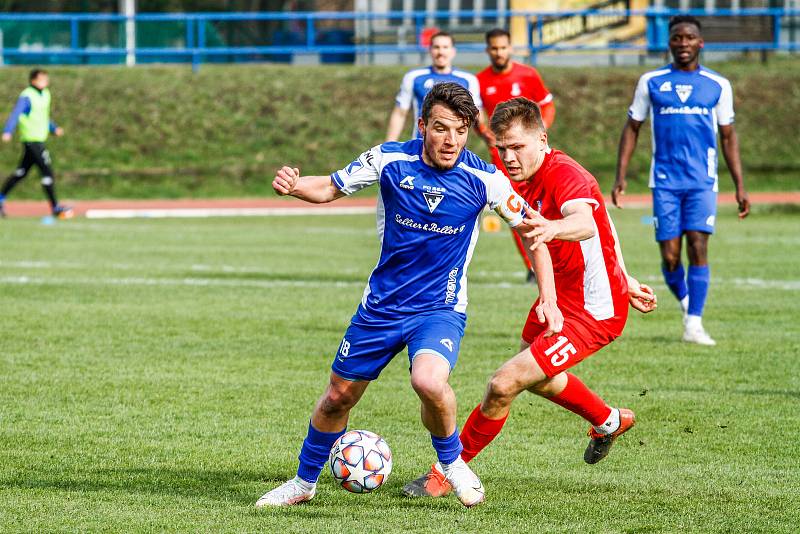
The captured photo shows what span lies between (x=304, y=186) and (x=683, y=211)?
534cm

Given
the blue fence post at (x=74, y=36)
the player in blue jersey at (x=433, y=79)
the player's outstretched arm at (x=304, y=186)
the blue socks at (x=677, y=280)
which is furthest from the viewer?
the blue fence post at (x=74, y=36)

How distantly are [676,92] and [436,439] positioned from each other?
543 centimetres

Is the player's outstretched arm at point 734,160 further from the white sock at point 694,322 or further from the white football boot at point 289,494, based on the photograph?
the white football boot at point 289,494

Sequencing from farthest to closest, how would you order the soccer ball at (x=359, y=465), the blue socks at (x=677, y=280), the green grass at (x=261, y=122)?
the green grass at (x=261, y=122) < the blue socks at (x=677, y=280) < the soccer ball at (x=359, y=465)

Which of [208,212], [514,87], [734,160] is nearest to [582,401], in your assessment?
[734,160]

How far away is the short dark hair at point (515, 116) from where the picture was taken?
18.6 ft

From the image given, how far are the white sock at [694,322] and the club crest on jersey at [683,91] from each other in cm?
167

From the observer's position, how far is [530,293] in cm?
1252

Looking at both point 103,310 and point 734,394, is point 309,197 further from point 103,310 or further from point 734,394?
point 103,310

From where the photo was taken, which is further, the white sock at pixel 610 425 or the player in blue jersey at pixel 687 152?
the player in blue jersey at pixel 687 152

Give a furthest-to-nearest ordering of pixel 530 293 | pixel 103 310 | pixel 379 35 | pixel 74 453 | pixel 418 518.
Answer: pixel 379 35 → pixel 530 293 → pixel 103 310 → pixel 74 453 → pixel 418 518

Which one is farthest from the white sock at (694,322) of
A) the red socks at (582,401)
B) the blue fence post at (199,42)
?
the blue fence post at (199,42)

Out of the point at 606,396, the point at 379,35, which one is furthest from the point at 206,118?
the point at 606,396

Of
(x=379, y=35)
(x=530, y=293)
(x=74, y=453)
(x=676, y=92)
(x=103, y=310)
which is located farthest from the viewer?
(x=379, y=35)
